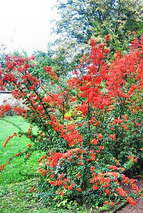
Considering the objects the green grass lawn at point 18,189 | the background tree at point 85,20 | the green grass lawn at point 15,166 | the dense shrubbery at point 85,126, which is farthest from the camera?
the background tree at point 85,20

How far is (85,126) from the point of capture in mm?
3535

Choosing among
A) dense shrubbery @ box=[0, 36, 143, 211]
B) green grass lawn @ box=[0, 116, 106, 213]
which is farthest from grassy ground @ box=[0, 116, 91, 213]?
dense shrubbery @ box=[0, 36, 143, 211]

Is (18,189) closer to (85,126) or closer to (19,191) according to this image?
(19,191)

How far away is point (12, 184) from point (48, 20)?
1990 centimetres

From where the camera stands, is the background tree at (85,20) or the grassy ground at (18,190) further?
the background tree at (85,20)

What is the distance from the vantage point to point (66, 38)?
68.1 feet

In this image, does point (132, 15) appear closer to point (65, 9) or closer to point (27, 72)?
point (65, 9)

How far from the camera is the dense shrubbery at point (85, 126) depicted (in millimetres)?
3221

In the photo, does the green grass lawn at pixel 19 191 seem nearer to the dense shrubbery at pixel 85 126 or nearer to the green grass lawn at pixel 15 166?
the green grass lawn at pixel 15 166

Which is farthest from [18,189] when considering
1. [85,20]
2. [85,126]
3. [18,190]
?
[85,20]

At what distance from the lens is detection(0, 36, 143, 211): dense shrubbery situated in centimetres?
322

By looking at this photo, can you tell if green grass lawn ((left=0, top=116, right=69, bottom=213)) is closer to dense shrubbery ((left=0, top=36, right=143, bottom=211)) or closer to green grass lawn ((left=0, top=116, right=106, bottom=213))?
green grass lawn ((left=0, top=116, right=106, bottom=213))

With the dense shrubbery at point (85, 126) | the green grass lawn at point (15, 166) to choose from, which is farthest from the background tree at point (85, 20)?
the dense shrubbery at point (85, 126)

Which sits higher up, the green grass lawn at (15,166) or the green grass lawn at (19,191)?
the green grass lawn at (15,166)
